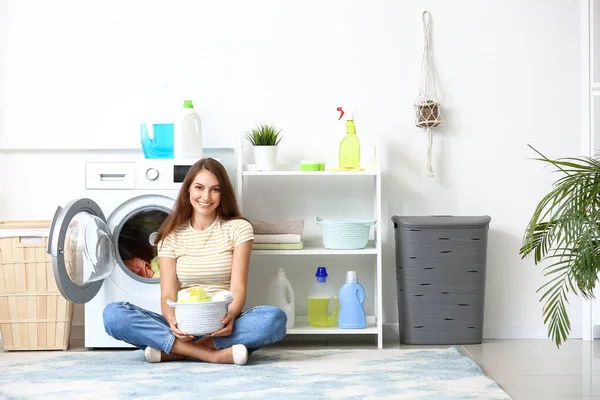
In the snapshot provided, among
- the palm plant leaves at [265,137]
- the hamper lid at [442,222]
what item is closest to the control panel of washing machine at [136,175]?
the palm plant leaves at [265,137]

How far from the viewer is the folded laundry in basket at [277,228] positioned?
3371 millimetres

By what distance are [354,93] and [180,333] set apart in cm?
144

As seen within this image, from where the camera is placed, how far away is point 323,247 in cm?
345

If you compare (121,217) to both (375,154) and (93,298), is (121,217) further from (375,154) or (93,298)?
(375,154)

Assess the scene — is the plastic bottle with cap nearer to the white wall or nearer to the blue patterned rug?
the blue patterned rug

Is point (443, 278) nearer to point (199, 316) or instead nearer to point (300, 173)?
point (300, 173)

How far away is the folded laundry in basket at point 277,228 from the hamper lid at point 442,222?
0.44 m

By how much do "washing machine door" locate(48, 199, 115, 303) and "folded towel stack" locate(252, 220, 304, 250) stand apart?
1.98ft

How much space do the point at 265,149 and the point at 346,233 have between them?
50cm

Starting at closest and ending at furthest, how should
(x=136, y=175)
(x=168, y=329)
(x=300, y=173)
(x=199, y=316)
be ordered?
(x=199, y=316)
(x=168, y=329)
(x=136, y=175)
(x=300, y=173)

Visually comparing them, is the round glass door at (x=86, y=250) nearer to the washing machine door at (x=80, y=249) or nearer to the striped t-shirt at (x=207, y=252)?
the washing machine door at (x=80, y=249)

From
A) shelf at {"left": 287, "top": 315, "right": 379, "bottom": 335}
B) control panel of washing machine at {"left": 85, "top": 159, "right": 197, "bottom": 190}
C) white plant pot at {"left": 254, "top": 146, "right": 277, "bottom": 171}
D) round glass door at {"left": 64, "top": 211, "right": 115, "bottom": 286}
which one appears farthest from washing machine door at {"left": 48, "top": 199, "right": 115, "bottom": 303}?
shelf at {"left": 287, "top": 315, "right": 379, "bottom": 335}

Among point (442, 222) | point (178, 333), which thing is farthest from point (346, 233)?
point (178, 333)

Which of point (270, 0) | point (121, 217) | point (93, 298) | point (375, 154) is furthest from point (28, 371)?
point (270, 0)
